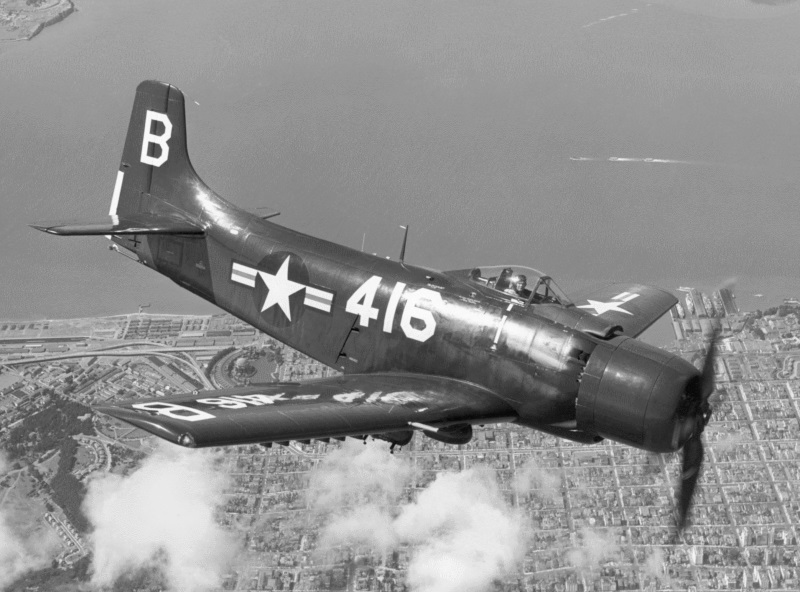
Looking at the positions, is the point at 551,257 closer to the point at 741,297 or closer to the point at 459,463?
the point at 741,297

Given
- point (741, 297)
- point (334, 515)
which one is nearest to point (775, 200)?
point (741, 297)

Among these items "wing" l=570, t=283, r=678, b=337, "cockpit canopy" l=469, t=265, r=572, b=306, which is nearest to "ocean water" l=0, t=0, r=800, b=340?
"wing" l=570, t=283, r=678, b=337

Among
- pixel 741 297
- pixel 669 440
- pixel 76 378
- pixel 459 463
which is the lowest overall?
pixel 669 440

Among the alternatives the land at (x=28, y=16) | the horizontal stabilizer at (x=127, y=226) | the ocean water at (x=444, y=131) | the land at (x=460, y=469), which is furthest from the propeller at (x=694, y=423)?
the land at (x=28, y=16)

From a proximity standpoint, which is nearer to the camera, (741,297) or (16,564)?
(16,564)

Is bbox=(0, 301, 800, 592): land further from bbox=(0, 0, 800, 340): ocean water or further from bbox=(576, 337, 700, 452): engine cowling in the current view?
bbox=(576, 337, 700, 452): engine cowling

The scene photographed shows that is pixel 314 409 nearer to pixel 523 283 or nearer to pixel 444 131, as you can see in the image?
pixel 523 283
